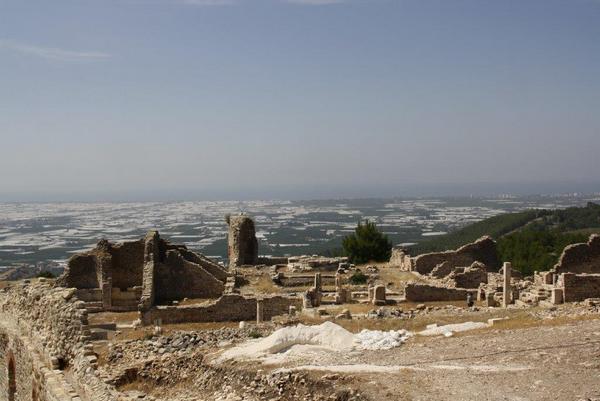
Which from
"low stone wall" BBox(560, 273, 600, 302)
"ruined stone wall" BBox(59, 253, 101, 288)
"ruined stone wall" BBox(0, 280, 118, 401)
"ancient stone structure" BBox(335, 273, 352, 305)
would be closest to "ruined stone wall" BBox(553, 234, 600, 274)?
"low stone wall" BBox(560, 273, 600, 302)

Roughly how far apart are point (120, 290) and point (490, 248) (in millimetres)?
19259

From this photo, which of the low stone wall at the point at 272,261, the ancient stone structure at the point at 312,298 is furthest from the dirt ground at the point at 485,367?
the low stone wall at the point at 272,261

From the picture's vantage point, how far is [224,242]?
11069 centimetres

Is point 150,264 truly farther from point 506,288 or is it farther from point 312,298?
point 506,288

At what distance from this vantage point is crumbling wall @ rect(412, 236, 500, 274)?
3444 cm

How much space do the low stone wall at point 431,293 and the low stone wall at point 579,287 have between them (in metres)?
4.25

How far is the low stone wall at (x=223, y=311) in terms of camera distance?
1007 inches

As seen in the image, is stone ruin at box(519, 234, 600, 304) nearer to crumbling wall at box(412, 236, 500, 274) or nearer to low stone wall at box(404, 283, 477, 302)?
low stone wall at box(404, 283, 477, 302)

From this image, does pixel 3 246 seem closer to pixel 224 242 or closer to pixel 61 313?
pixel 224 242

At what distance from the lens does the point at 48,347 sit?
12.4 metres

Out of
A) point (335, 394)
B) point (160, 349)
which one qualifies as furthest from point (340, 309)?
point (335, 394)

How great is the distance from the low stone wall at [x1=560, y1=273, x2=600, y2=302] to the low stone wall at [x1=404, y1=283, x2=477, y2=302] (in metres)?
4.25

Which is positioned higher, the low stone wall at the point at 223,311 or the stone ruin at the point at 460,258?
the stone ruin at the point at 460,258

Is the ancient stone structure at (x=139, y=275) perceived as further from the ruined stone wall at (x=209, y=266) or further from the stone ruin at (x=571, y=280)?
the stone ruin at (x=571, y=280)
